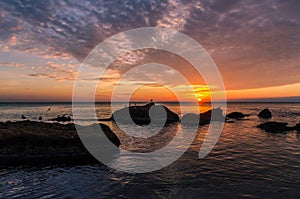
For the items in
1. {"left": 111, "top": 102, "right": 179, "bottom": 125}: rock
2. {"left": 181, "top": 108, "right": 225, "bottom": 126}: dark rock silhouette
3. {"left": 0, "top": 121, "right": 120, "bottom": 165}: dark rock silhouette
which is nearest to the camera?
{"left": 0, "top": 121, "right": 120, "bottom": 165}: dark rock silhouette

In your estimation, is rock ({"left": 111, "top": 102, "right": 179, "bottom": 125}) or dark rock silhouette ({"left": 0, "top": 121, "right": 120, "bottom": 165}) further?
rock ({"left": 111, "top": 102, "right": 179, "bottom": 125})

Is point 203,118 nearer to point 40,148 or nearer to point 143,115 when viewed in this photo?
point 143,115

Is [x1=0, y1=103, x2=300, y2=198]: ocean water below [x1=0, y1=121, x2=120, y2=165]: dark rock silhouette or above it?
below

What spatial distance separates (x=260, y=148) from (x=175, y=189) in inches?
881

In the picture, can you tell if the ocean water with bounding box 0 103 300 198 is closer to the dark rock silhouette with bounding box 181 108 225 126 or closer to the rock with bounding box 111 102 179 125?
the dark rock silhouette with bounding box 181 108 225 126

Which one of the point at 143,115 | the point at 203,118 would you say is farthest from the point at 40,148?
the point at 203,118

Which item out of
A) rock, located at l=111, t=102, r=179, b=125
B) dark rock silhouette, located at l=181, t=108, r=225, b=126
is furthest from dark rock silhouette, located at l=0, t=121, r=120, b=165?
dark rock silhouette, located at l=181, t=108, r=225, b=126

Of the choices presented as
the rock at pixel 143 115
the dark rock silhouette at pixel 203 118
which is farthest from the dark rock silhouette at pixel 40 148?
the dark rock silhouette at pixel 203 118

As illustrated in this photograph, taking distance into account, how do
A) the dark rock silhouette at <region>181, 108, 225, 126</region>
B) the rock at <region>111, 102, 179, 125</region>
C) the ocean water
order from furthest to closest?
the rock at <region>111, 102, 179, 125</region> < the dark rock silhouette at <region>181, 108, 225, 126</region> < the ocean water

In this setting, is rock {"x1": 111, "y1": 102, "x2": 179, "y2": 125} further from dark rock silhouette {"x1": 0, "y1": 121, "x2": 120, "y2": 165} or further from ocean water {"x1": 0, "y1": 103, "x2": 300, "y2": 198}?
ocean water {"x1": 0, "y1": 103, "x2": 300, "y2": 198}

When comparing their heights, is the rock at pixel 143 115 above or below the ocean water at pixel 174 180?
above

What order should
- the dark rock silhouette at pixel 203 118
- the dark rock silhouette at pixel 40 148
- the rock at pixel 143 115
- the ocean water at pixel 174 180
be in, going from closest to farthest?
the ocean water at pixel 174 180 < the dark rock silhouette at pixel 40 148 < the dark rock silhouette at pixel 203 118 < the rock at pixel 143 115

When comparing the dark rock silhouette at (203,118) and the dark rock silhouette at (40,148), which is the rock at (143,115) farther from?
the dark rock silhouette at (40,148)

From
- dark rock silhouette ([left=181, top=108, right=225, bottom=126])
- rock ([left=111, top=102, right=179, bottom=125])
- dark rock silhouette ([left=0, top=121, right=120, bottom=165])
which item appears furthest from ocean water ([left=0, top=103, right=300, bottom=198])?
rock ([left=111, top=102, right=179, bottom=125])
